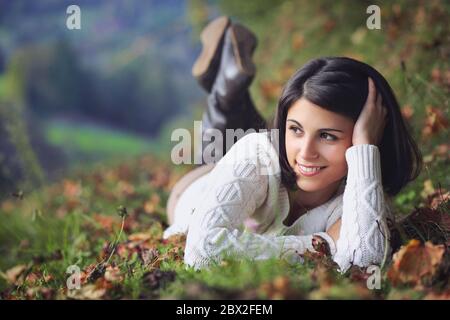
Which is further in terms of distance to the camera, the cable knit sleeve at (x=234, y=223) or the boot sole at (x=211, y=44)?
the boot sole at (x=211, y=44)

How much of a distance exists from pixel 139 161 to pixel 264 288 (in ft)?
18.3

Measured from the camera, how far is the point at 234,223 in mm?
2336

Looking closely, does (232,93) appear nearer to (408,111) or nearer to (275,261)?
(408,111)

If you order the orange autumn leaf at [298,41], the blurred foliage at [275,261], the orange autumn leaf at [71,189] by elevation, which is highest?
the orange autumn leaf at [298,41]

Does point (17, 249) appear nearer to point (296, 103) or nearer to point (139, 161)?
point (296, 103)

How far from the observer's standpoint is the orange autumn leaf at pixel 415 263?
2.01 meters

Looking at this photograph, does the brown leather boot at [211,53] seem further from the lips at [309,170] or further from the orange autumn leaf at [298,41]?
the orange autumn leaf at [298,41]

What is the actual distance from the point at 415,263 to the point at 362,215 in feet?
0.87

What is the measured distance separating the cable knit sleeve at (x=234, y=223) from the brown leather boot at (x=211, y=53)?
3.47 feet

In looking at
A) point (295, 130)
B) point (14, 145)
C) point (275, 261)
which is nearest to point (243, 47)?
point (295, 130)

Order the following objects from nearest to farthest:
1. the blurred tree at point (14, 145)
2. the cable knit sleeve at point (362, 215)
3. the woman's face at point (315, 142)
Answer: the cable knit sleeve at point (362, 215) → the woman's face at point (315, 142) → the blurred tree at point (14, 145)

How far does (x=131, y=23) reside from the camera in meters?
11.6

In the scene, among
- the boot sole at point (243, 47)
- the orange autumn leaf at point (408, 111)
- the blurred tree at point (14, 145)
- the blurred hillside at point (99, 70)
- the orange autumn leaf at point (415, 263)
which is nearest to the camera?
the orange autumn leaf at point (415, 263)

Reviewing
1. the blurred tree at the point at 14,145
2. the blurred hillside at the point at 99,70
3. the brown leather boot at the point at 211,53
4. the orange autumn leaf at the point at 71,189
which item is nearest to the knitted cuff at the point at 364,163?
the brown leather boot at the point at 211,53
